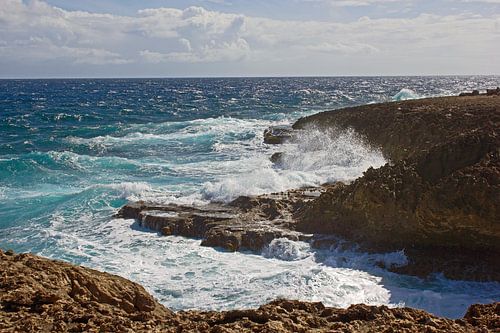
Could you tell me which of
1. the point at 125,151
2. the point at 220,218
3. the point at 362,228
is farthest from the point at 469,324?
the point at 125,151

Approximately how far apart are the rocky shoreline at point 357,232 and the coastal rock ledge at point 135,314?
0.04ft

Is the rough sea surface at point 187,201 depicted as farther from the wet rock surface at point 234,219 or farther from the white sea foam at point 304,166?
the wet rock surface at point 234,219

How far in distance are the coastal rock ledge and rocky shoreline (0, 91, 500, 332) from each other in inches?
0.5

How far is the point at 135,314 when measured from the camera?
499 centimetres

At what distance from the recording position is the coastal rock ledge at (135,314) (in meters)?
4.62

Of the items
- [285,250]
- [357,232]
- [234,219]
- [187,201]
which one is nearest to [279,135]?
[187,201]

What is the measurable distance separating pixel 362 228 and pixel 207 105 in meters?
50.1

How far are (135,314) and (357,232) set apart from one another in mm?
7476

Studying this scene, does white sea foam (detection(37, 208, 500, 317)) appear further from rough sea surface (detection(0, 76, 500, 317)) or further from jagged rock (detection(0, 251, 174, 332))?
jagged rock (detection(0, 251, 174, 332))

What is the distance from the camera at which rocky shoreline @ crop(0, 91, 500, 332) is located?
4848 millimetres

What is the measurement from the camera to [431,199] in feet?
34.0


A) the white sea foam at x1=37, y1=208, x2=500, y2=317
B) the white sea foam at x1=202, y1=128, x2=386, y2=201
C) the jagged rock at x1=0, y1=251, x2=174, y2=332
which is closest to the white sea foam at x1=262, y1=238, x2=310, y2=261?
the white sea foam at x1=37, y1=208, x2=500, y2=317

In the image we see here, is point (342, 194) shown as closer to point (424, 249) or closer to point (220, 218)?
point (424, 249)

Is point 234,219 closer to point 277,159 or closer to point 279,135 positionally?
point 277,159
